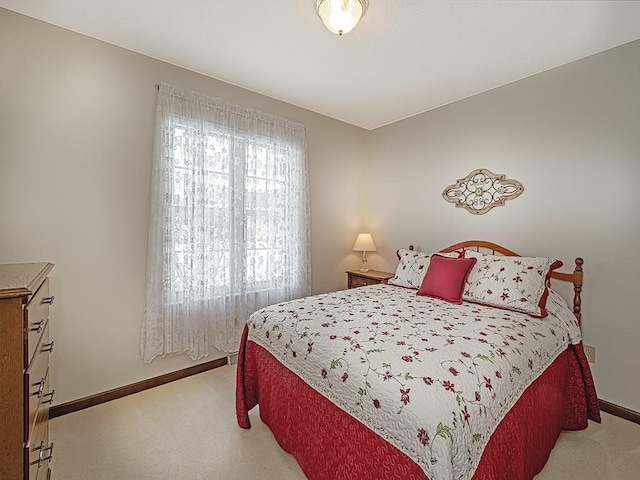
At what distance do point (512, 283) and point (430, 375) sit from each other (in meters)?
1.36

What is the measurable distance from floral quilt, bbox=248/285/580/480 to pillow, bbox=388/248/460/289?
50 cm

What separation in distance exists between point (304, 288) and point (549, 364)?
220 cm


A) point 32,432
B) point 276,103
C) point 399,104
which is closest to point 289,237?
point 276,103

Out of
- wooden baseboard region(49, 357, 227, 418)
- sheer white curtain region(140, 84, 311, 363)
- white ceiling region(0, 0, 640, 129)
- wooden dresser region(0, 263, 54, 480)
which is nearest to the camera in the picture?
wooden dresser region(0, 263, 54, 480)

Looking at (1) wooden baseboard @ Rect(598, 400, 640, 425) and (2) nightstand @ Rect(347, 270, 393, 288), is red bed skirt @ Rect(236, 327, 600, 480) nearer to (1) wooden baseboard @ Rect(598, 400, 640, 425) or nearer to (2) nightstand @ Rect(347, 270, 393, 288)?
(1) wooden baseboard @ Rect(598, 400, 640, 425)

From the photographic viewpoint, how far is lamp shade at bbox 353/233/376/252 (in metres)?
3.75

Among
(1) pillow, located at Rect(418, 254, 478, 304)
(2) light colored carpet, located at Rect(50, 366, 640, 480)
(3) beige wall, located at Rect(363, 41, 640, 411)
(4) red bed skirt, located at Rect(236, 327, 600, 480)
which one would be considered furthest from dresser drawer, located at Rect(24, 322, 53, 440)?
(3) beige wall, located at Rect(363, 41, 640, 411)

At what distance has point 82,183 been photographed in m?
2.12

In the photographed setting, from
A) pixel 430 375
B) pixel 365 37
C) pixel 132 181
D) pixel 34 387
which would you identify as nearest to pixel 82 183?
pixel 132 181

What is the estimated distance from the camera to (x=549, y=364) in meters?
1.69

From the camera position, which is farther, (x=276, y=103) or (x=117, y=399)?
(x=276, y=103)

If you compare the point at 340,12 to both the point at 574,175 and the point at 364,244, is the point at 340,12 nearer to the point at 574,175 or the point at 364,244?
the point at 574,175

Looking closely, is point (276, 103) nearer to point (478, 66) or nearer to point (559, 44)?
point (478, 66)

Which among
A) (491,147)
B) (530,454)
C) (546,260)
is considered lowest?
(530,454)
